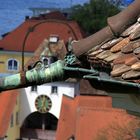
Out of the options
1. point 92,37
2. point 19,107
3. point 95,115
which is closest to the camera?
point 92,37

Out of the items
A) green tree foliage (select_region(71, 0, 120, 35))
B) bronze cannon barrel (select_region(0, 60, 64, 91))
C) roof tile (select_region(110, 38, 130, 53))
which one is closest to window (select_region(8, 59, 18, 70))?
green tree foliage (select_region(71, 0, 120, 35))

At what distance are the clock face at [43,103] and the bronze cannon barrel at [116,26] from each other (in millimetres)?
35112

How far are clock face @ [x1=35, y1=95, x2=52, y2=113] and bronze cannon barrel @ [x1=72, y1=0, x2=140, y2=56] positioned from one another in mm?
35112

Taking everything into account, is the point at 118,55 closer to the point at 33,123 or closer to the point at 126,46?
the point at 126,46

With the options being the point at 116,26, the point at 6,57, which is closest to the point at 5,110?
the point at 6,57

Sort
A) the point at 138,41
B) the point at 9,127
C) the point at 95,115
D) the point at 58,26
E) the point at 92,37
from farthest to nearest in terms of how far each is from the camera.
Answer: the point at 58,26
the point at 9,127
the point at 95,115
the point at 92,37
the point at 138,41

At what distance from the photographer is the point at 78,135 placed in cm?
1652

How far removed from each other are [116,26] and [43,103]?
35.4 m

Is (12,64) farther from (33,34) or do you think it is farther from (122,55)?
(122,55)

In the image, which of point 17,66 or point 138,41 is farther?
point 17,66

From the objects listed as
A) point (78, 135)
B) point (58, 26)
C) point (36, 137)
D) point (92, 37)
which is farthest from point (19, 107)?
point (92, 37)

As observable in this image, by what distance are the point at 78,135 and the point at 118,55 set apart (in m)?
12.3

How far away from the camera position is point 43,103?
39812mm

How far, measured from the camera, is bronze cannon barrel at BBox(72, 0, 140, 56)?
4488mm
